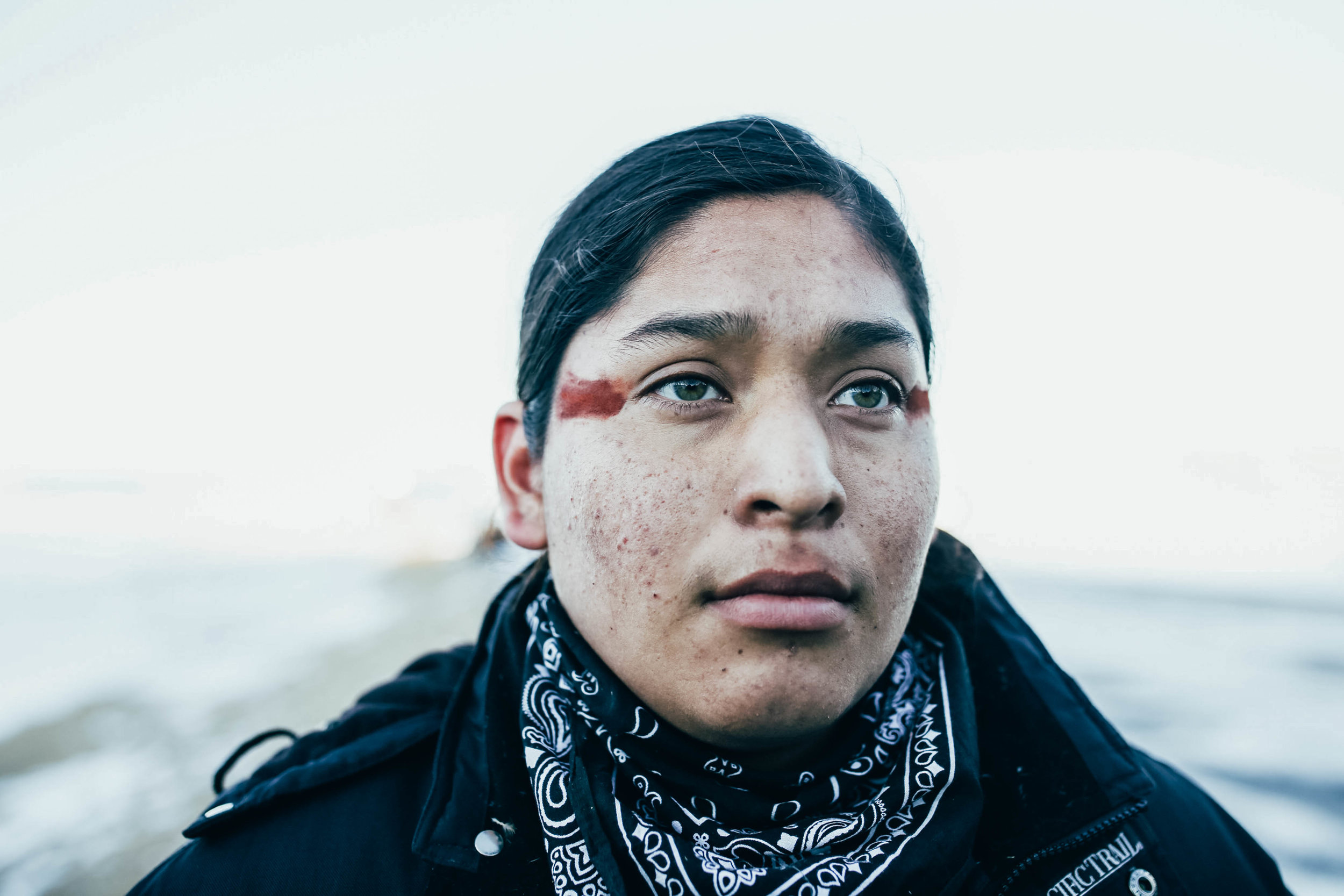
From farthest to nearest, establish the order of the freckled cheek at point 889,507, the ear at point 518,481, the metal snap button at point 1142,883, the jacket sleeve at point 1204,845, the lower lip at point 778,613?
the ear at point 518,481
the jacket sleeve at point 1204,845
the metal snap button at point 1142,883
the freckled cheek at point 889,507
the lower lip at point 778,613

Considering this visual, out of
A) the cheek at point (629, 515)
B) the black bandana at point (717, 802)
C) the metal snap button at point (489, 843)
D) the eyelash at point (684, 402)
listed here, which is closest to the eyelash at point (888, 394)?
the eyelash at point (684, 402)

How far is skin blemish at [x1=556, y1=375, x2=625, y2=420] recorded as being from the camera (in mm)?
1491

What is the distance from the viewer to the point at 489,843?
4.51 feet

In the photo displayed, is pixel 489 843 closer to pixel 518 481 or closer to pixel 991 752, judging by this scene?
pixel 518 481

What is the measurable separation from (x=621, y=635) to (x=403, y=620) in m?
6.79

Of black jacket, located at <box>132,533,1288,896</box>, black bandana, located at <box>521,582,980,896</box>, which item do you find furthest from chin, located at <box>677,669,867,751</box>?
black jacket, located at <box>132,533,1288,896</box>

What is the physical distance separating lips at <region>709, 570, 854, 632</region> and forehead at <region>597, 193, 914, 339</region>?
484mm

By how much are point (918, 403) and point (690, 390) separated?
0.59 meters

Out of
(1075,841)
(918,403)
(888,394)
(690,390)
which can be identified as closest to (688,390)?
(690,390)

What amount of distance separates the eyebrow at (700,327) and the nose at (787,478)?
0.18 m

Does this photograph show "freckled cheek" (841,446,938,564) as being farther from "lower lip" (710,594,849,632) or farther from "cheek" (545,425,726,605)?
"cheek" (545,425,726,605)

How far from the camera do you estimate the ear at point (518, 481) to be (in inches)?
69.5

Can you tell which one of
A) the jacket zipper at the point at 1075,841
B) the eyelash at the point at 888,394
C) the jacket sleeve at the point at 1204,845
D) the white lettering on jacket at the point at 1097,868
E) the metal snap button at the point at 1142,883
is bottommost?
the jacket sleeve at the point at 1204,845

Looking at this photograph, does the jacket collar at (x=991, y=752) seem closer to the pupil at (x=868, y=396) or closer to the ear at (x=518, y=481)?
the ear at (x=518, y=481)
